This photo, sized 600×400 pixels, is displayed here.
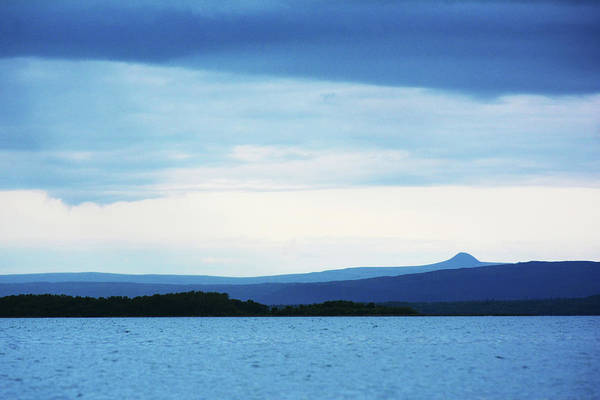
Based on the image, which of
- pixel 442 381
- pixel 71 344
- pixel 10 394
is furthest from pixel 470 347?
pixel 10 394

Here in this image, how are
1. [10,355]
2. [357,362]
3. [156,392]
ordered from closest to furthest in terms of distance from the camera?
[156,392]
[357,362]
[10,355]

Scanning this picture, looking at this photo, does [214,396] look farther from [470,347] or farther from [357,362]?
[470,347]

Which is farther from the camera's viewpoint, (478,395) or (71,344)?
(71,344)

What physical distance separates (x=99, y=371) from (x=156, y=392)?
18718 millimetres

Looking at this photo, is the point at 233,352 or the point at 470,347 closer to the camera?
the point at 233,352

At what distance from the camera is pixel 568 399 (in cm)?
5659

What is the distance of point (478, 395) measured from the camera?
60406mm

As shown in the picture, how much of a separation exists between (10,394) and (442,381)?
110 ft

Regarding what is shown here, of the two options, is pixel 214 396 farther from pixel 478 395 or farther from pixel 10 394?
pixel 478 395

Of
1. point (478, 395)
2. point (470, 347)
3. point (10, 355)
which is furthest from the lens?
point (470, 347)

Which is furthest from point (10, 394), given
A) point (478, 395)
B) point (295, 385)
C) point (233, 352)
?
point (233, 352)

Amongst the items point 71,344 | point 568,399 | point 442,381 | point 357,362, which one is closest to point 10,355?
point 71,344

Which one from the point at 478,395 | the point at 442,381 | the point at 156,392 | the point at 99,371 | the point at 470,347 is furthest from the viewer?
the point at 470,347

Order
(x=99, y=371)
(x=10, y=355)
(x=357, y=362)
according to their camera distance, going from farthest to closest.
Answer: (x=10, y=355) < (x=357, y=362) < (x=99, y=371)
